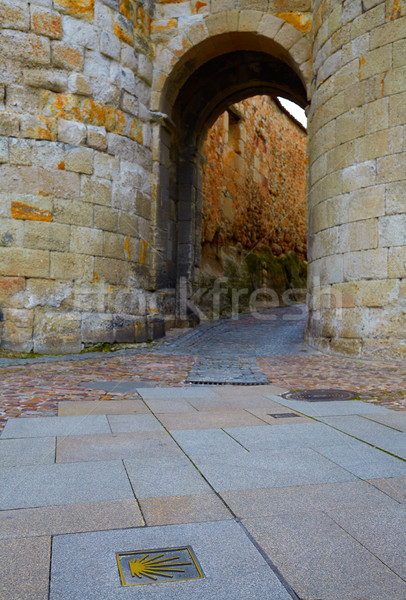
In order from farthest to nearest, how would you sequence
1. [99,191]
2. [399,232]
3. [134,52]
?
[134,52] → [99,191] → [399,232]

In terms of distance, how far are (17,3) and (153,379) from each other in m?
5.51

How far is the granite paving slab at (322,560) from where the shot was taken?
1289mm

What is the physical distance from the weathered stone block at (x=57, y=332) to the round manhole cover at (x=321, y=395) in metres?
3.85

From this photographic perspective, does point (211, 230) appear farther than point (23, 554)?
Answer: Yes

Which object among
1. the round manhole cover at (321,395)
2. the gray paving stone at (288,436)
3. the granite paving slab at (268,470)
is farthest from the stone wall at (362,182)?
the granite paving slab at (268,470)

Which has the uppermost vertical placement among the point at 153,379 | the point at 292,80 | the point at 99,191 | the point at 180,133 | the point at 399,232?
the point at 292,80

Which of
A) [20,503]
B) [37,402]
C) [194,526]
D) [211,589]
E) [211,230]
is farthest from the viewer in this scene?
[211,230]

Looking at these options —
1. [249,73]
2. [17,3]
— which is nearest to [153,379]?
[17,3]

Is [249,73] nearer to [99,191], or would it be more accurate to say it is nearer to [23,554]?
[99,191]

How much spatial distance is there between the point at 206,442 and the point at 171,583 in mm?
1381

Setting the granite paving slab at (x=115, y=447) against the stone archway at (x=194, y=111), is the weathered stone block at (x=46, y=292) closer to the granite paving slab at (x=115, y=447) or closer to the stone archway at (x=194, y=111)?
the stone archway at (x=194, y=111)

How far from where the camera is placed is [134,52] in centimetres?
828

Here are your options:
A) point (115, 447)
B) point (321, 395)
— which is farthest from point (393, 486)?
point (321, 395)

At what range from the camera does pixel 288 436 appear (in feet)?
9.24
